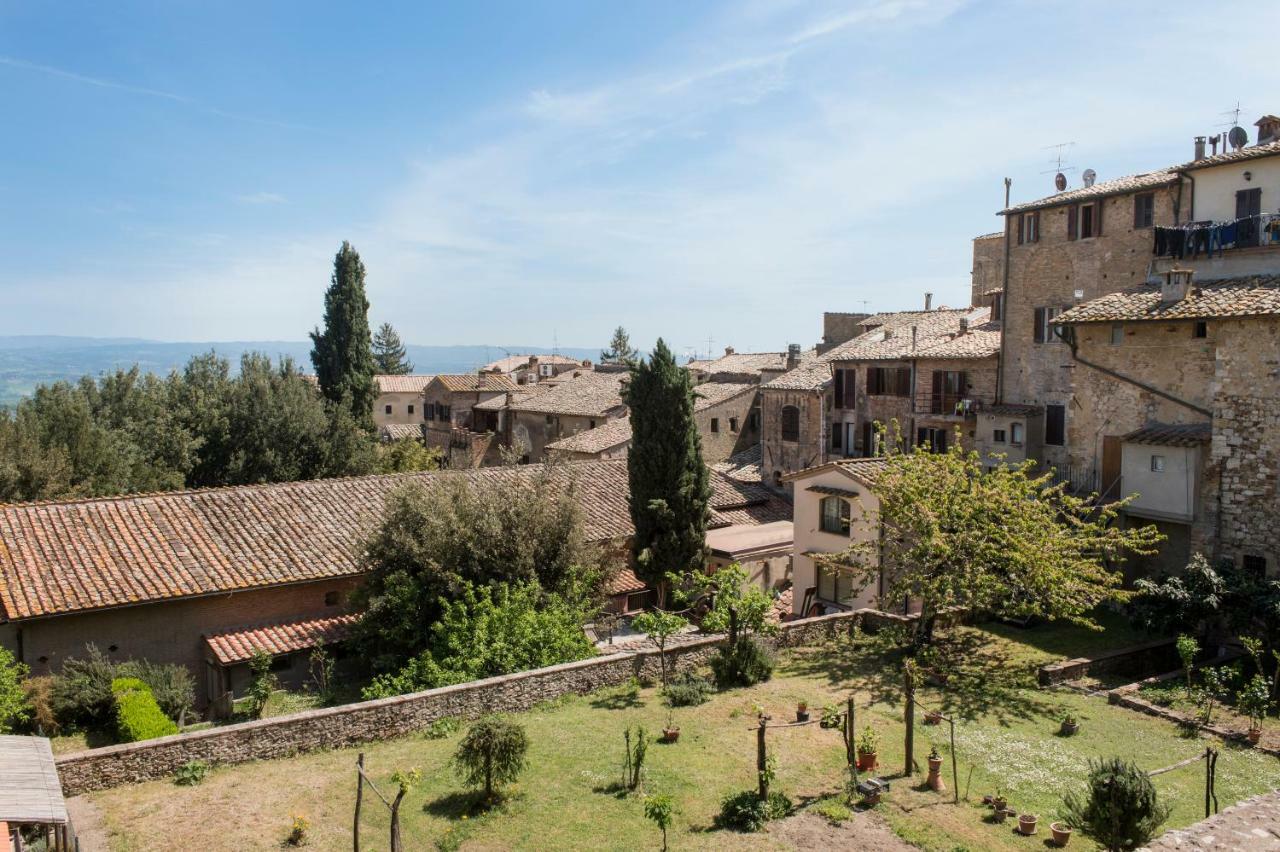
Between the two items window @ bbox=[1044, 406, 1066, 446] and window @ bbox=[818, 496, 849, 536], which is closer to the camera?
window @ bbox=[818, 496, 849, 536]

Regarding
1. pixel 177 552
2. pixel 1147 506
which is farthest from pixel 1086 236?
pixel 177 552

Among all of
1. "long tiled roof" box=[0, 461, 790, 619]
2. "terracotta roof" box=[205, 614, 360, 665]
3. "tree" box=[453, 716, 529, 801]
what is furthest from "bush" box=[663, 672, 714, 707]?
"terracotta roof" box=[205, 614, 360, 665]

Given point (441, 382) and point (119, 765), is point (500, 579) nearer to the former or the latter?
point (119, 765)

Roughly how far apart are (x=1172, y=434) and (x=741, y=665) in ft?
47.0

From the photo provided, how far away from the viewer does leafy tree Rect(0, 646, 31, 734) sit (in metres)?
17.0

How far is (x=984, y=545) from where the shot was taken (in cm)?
1989

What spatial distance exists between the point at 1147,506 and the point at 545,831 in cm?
1999

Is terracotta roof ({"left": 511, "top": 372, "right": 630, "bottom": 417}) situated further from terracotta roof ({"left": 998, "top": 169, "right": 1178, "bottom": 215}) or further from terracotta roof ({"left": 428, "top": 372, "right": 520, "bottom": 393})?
terracotta roof ({"left": 998, "top": 169, "right": 1178, "bottom": 215})

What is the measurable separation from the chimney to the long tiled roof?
18.2 meters

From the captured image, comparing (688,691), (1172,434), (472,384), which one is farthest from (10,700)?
(472,384)

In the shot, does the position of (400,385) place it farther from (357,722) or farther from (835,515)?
(357,722)

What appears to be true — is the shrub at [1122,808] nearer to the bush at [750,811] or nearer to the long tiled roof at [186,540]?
the bush at [750,811]

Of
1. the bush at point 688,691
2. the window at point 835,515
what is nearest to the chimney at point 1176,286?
the window at point 835,515

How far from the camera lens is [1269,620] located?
19.6 meters
